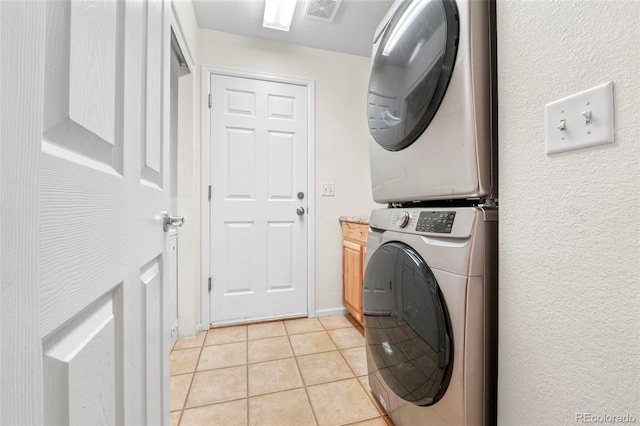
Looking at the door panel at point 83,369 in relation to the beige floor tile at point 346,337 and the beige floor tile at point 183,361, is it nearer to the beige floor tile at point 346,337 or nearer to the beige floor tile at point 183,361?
the beige floor tile at point 183,361

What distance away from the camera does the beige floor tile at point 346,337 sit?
1.76 metres

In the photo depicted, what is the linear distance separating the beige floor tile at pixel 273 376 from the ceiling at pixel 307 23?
7.66 ft

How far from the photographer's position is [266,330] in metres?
1.99

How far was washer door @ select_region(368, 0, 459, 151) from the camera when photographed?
76 centimetres

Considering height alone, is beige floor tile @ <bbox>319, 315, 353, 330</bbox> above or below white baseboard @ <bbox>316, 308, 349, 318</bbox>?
below

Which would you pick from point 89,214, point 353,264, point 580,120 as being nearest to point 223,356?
point 353,264

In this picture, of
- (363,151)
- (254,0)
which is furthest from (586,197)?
(254,0)

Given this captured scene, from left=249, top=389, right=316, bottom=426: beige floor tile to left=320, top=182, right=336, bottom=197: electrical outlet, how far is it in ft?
4.71

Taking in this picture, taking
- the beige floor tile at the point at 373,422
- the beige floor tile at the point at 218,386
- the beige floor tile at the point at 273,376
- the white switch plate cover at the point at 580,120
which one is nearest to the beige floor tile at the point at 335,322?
the beige floor tile at the point at 273,376

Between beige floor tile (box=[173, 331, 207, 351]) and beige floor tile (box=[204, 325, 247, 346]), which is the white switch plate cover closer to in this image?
beige floor tile (box=[204, 325, 247, 346])

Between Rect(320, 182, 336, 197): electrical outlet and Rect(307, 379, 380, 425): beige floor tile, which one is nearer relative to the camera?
Rect(307, 379, 380, 425): beige floor tile

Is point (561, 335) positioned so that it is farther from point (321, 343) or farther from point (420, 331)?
point (321, 343)

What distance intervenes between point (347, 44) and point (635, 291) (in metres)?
2.35

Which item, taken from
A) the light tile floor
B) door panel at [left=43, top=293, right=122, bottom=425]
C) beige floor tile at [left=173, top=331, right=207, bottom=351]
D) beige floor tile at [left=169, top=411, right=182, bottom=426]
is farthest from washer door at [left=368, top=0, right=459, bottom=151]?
beige floor tile at [left=173, top=331, right=207, bottom=351]
